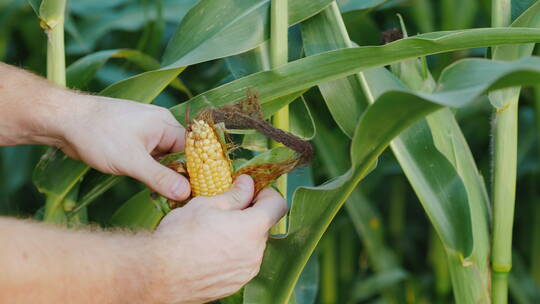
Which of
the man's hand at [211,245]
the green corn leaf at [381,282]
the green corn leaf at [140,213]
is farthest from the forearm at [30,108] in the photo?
the green corn leaf at [381,282]

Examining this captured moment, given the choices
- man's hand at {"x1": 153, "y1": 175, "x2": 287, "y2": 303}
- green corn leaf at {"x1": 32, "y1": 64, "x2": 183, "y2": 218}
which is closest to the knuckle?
man's hand at {"x1": 153, "y1": 175, "x2": 287, "y2": 303}

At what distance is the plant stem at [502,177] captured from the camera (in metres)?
0.84

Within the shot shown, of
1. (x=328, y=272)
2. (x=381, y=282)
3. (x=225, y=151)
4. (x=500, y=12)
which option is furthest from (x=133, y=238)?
(x=328, y=272)

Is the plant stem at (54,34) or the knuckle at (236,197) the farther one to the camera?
the plant stem at (54,34)

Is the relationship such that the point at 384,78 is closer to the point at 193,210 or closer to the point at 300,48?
the point at 300,48

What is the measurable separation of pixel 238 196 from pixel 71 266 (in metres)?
0.19

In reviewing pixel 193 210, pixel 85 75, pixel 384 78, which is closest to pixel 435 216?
pixel 384 78

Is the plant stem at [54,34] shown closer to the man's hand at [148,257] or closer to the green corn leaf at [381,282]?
the man's hand at [148,257]

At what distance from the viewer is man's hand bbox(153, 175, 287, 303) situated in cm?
71

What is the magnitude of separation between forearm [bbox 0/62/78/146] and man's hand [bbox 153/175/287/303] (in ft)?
0.81

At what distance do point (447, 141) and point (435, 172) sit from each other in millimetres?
68

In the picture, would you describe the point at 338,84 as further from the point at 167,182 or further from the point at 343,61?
the point at 167,182

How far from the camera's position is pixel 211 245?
722 mm

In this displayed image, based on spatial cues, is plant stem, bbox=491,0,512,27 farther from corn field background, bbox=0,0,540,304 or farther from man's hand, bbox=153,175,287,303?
man's hand, bbox=153,175,287,303
